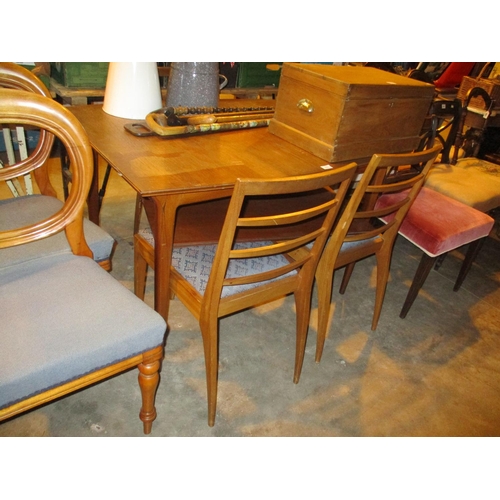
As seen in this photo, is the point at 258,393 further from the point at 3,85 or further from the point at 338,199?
the point at 3,85

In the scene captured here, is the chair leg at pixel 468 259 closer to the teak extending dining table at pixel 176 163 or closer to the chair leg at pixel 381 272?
the chair leg at pixel 381 272

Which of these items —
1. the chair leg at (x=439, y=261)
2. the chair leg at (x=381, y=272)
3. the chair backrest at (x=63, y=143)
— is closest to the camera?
the chair backrest at (x=63, y=143)

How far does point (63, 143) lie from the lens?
36.7 inches

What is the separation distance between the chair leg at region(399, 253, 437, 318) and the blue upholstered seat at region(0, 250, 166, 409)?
127 cm

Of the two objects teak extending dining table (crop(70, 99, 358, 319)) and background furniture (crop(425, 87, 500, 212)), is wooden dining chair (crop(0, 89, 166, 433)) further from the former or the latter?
background furniture (crop(425, 87, 500, 212))

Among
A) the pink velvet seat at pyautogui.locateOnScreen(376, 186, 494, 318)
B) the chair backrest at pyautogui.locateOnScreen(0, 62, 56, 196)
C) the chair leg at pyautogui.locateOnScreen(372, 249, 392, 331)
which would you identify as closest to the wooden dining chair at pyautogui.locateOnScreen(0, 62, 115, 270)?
the chair backrest at pyautogui.locateOnScreen(0, 62, 56, 196)

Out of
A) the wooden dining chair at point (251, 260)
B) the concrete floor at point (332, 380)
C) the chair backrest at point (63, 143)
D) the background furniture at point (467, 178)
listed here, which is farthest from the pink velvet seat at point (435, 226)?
the chair backrest at point (63, 143)

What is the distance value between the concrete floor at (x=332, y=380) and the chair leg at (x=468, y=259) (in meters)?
0.08

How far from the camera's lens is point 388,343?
177cm

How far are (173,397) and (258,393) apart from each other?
0.31 metres

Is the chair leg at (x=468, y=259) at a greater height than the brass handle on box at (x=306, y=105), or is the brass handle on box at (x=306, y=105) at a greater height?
the brass handle on box at (x=306, y=105)

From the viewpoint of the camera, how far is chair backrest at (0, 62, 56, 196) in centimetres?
116

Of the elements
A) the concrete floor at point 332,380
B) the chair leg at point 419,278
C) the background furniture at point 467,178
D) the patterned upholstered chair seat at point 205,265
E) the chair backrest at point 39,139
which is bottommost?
the concrete floor at point 332,380

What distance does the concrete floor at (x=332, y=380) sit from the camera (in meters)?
1.33
